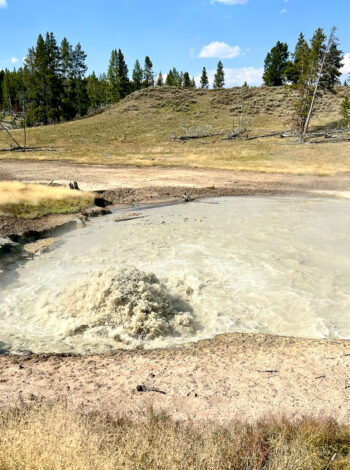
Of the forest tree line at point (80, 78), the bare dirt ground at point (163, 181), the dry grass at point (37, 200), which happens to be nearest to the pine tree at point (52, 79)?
the forest tree line at point (80, 78)

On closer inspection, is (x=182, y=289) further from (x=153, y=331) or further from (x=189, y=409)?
(x=189, y=409)

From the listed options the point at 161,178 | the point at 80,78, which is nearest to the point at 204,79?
the point at 80,78

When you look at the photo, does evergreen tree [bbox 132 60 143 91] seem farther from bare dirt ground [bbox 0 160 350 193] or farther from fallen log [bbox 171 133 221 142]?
bare dirt ground [bbox 0 160 350 193]

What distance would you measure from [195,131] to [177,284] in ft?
168

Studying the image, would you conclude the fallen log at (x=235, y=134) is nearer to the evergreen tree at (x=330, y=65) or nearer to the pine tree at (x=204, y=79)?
the evergreen tree at (x=330, y=65)

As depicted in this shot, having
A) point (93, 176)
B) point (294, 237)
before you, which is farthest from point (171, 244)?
point (93, 176)

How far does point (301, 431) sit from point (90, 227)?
13008 mm

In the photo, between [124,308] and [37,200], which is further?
[37,200]

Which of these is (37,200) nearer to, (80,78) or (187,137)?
(187,137)

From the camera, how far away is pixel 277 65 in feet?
279

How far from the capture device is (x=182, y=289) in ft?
32.0

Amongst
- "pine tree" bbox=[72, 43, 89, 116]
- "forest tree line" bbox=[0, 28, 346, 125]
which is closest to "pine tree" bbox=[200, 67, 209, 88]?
"forest tree line" bbox=[0, 28, 346, 125]

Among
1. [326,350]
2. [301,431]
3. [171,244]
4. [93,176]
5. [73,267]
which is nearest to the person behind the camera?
[301,431]

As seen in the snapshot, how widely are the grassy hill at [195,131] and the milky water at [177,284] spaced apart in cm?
1706
